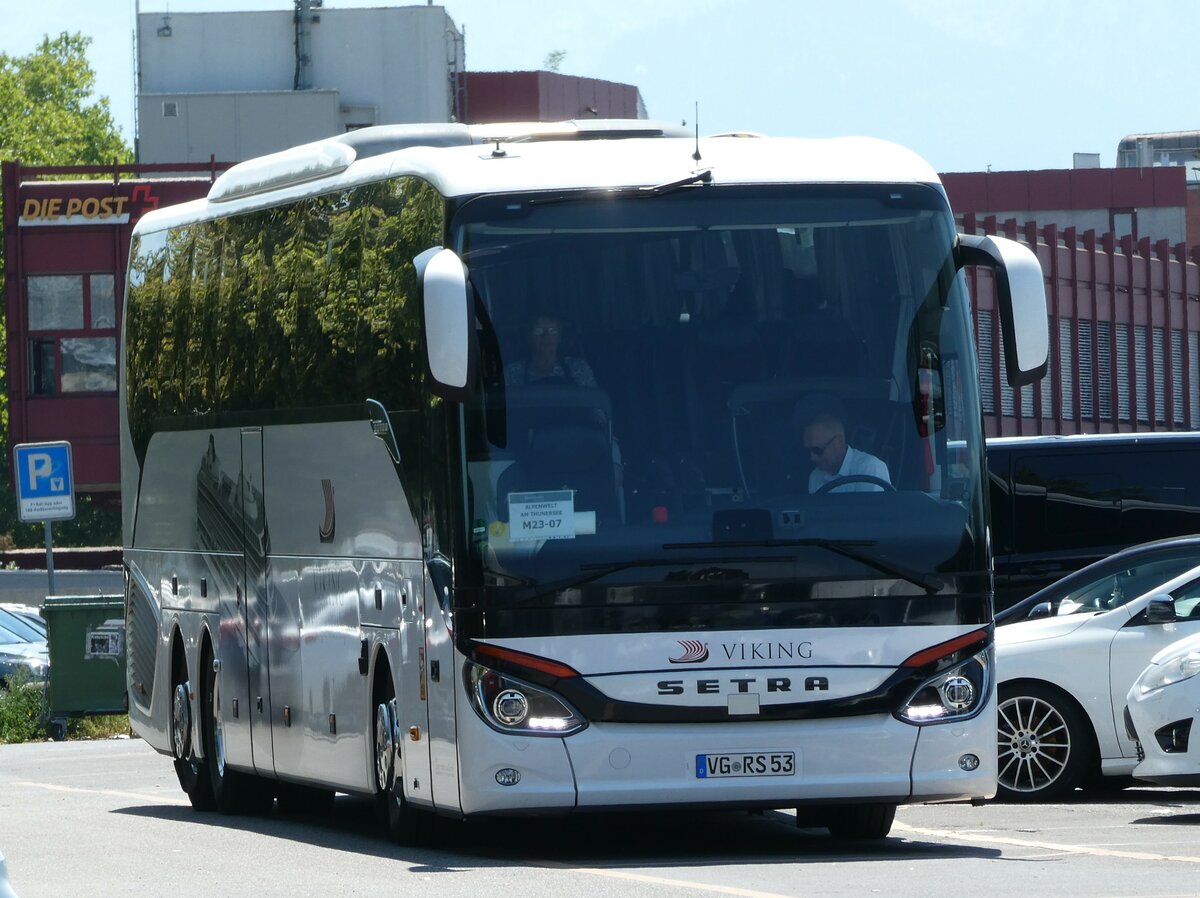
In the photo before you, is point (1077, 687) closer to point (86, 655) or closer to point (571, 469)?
point (571, 469)

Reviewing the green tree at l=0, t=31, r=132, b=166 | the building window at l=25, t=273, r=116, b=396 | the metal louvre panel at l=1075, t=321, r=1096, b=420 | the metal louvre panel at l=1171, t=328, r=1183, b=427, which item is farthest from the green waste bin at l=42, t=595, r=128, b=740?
the green tree at l=0, t=31, r=132, b=166

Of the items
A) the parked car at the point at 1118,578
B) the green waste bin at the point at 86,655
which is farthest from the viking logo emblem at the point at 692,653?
the green waste bin at the point at 86,655

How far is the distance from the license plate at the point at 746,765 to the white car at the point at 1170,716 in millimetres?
3179

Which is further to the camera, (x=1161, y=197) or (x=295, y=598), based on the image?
(x=1161, y=197)

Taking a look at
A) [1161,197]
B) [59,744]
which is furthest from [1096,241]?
[59,744]

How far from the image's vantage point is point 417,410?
12.3 meters

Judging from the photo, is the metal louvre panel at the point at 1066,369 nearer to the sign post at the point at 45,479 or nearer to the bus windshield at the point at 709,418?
the sign post at the point at 45,479

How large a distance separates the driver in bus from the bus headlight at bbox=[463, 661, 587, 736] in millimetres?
1507

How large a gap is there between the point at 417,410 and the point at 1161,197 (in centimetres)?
8659

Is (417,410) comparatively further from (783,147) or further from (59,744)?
(59,744)

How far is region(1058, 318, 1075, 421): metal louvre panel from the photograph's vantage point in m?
70.2

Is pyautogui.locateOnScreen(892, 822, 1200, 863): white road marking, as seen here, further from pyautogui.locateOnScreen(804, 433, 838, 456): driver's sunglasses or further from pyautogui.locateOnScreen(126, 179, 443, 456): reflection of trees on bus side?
pyautogui.locateOnScreen(126, 179, 443, 456): reflection of trees on bus side

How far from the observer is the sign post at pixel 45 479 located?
29609 mm

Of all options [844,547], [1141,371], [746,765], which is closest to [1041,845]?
[746,765]
